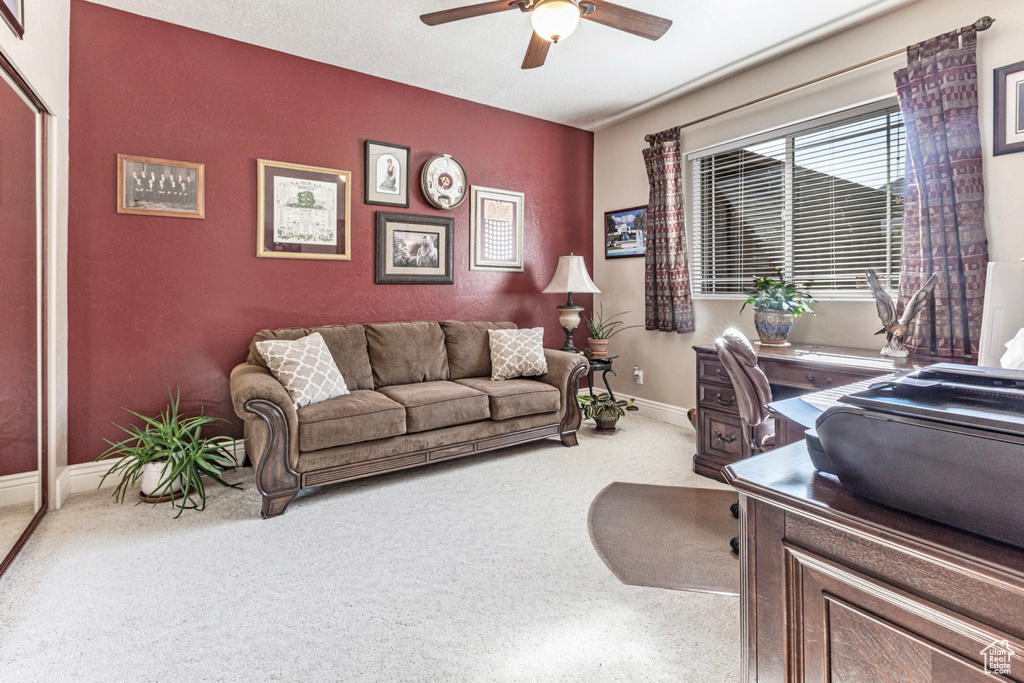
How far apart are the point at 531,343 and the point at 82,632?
9.32ft

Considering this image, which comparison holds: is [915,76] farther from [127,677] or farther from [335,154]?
[127,677]

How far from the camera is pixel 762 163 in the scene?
3598 mm

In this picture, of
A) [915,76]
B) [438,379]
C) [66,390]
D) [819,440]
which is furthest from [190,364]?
[915,76]

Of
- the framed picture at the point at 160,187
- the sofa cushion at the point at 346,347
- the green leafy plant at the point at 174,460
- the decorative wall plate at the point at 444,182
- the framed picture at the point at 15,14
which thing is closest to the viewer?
the framed picture at the point at 15,14

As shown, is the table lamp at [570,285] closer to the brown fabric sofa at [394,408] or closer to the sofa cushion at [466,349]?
the brown fabric sofa at [394,408]

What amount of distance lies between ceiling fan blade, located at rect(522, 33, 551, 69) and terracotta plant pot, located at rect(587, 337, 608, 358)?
2327mm

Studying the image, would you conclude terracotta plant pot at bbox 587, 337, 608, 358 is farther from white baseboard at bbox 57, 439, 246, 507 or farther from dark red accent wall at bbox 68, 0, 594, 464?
white baseboard at bbox 57, 439, 246, 507

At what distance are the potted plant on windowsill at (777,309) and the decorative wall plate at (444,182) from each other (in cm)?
236

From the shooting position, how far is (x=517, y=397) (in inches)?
134

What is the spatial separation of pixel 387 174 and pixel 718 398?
2818mm

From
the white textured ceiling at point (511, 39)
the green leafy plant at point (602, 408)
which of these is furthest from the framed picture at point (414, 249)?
the green leafy plant at point (602, 408)

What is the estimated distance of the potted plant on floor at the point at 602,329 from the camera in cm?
447

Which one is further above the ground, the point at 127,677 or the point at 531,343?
the point at 531,343

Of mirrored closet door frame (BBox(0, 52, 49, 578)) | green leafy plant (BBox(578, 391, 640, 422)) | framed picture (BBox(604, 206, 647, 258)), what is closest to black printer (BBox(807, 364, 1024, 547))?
mirrored closet door frame (BBox(0, 52, 49, 578))
